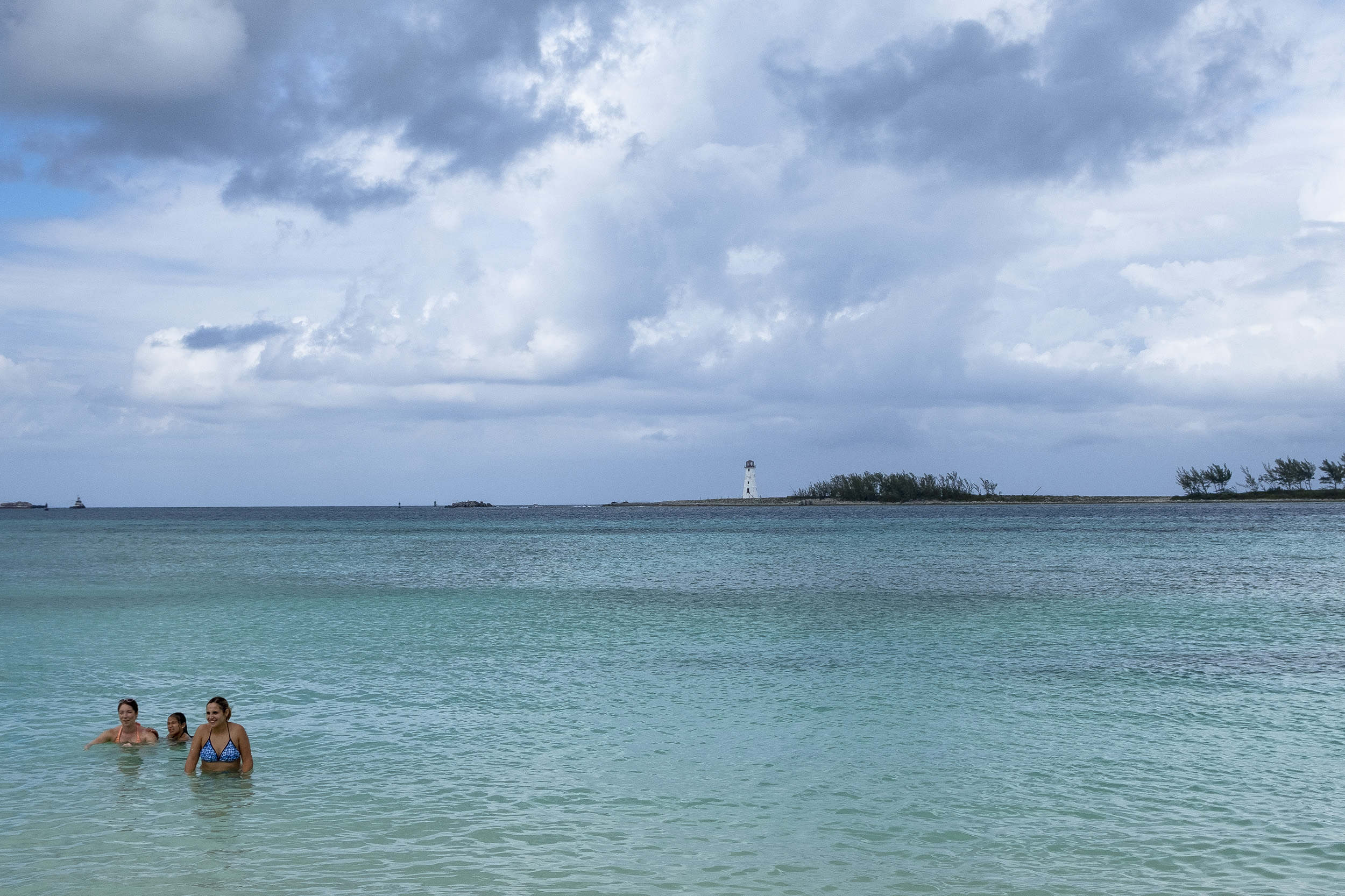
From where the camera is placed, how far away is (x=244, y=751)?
42.0 ft

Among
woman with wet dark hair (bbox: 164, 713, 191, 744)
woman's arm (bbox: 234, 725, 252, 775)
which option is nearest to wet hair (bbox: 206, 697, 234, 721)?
woman's arm (bbox: 234, 725, 252, 775)

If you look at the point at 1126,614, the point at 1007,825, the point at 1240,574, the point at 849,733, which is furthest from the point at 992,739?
the point at 1240,574

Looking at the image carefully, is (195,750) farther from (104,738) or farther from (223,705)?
(104,738)

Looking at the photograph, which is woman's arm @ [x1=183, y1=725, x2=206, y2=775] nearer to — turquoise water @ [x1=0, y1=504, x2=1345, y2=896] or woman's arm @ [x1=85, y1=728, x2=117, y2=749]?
turquoise water @ [x1=0, y1=504, x2=1345, y2=896]

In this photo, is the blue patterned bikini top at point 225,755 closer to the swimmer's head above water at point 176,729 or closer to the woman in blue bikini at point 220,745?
the woman in blue bikini at point 220,745

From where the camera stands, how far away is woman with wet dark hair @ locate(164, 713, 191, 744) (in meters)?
14.6

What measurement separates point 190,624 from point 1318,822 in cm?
2891

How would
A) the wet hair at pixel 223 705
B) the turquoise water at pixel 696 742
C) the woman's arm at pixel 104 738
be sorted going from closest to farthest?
the turquoise water at pixel 696 742 → the wet hair at pixel 223 705 → the woman's arm at pixel 104 738

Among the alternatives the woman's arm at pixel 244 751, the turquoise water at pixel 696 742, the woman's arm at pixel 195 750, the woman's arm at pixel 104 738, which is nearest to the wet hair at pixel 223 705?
the woman's arm at pixel 244 751

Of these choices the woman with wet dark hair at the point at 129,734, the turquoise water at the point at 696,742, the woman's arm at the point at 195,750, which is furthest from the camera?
the woman with wet dark hair at the point at 129,734

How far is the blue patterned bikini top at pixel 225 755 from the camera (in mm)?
12844

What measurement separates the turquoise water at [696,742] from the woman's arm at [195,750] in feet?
0.48

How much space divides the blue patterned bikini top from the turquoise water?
0.33 metres

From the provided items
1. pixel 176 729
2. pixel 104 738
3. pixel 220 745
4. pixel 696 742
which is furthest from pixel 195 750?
pixel 696 742
